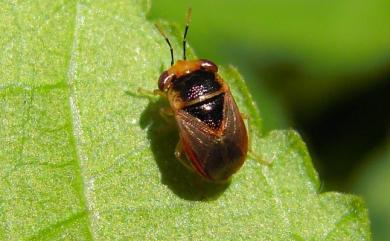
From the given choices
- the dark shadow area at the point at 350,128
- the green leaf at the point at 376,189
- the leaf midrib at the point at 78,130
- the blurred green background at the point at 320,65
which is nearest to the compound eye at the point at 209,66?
the leaf midrib at the point at 78,130

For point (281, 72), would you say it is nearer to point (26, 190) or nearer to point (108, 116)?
point (108, 116)

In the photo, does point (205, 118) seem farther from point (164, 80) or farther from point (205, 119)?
point (164, 80)

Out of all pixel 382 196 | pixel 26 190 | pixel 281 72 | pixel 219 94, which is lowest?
pixel 382 196

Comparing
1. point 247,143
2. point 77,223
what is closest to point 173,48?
point 247,143

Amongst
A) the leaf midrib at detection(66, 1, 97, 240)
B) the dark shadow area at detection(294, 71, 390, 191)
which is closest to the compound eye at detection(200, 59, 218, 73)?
the leaf midrib at detection(66, 1, 97, 240)

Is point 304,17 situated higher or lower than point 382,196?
higher

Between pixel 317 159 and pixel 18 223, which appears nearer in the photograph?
pixel 18 223

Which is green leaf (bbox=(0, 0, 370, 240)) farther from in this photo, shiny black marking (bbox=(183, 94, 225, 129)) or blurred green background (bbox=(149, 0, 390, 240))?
blurred green background (bbox=(149, 0, 390, 240))
